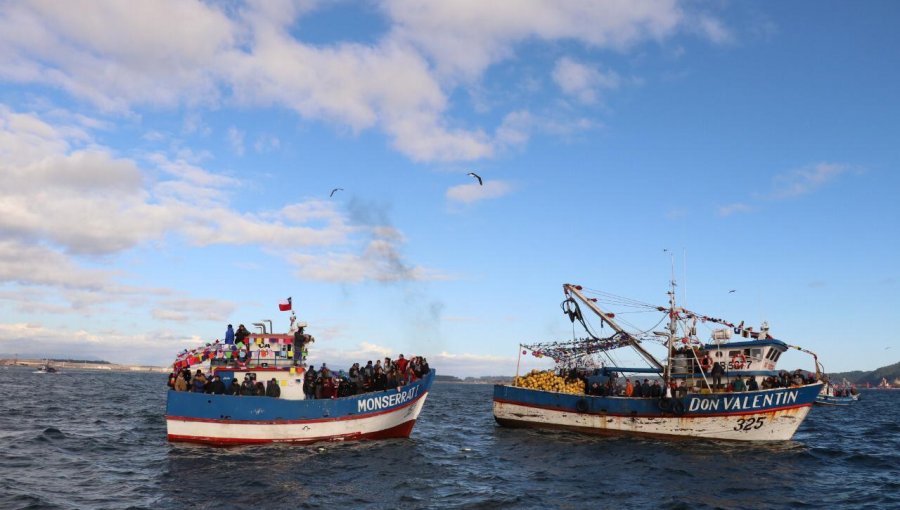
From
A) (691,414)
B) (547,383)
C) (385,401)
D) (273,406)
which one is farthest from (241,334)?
(691,414)

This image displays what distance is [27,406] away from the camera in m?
42.7

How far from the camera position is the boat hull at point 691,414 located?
28.1 metres

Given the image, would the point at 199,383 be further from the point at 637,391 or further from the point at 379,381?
the point at 637,391

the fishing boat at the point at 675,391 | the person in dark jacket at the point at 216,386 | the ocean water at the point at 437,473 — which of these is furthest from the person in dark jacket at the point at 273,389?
the fishing boat at the point at 675,391

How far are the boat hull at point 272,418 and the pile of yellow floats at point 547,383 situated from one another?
10132mm

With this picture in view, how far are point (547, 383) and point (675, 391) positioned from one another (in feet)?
23.1

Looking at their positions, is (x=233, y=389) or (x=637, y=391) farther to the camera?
(x=637, y=391)

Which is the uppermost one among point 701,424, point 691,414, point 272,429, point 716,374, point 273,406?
point 716,374

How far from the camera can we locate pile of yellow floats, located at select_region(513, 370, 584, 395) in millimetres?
33500

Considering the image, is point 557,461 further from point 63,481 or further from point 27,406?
point 27,406

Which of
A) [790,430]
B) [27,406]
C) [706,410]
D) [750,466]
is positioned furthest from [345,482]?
[27,406]

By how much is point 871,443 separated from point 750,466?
15.2 m

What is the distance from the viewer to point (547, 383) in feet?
113

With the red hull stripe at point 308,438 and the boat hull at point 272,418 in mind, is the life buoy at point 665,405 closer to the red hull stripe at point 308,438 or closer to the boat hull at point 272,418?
the red hull stripe at point 308,438
